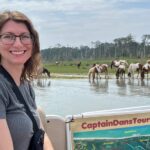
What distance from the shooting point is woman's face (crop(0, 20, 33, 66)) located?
314cm

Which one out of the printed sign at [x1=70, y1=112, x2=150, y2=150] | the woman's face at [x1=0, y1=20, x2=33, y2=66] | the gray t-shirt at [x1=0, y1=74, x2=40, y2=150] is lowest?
the printed sign at [x1=70, y1=112, x2=150, y2=150]

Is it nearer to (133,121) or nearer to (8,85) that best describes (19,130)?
(8,85)

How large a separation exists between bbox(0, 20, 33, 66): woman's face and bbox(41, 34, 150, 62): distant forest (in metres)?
94.8

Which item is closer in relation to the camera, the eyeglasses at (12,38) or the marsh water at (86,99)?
the eyeglasses at (12,38)

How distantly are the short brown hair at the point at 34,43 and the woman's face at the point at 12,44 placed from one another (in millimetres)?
28

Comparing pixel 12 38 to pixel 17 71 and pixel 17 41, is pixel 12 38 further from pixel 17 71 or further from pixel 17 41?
pixel 17 71

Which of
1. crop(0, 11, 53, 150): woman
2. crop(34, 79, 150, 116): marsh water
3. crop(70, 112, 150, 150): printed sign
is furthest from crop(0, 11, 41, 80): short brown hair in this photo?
crop(34, 79, 150, 116): marsh water

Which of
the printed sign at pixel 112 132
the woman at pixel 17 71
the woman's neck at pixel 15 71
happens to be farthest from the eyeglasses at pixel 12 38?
the printed sign at pixel 112 132

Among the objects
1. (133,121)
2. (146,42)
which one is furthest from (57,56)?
(133,121)

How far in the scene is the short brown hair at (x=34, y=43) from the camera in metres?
3.14

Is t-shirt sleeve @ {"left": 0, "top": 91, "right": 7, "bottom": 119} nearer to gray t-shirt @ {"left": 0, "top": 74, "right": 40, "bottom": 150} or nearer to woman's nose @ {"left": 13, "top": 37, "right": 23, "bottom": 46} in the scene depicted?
gray t-shirt @ {"left": 0, "top": 74, "right": 40, "bottom": 150}

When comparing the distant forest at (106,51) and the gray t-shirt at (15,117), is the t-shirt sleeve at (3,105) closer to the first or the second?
the gray t-shirt at (15,117)

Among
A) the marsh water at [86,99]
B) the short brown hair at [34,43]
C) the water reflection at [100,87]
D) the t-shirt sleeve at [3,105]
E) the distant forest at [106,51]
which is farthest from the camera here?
the distant forest at [106,51]

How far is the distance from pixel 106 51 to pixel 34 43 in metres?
112
